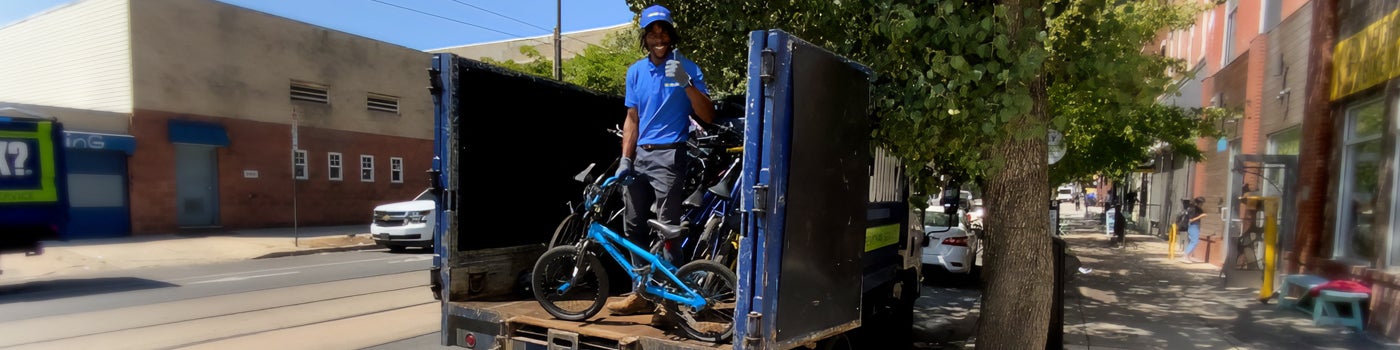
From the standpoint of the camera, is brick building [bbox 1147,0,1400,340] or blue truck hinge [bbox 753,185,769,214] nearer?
blue truck hinge [bbox 753,185,769,214]

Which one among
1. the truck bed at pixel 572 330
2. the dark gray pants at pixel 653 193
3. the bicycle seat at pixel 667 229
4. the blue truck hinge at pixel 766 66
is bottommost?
the truck bed at pixel 572 330

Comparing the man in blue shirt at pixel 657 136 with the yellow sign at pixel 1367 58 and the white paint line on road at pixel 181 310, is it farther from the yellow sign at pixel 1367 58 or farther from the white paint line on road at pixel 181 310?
the yellow sign at pixel 1367 58

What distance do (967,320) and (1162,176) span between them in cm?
1733

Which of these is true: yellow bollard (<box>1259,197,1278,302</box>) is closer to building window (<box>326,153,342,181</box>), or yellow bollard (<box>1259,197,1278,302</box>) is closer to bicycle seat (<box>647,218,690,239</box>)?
bicycle seat (<box>647,218,690,239</box>)

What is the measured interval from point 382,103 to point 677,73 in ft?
66.7

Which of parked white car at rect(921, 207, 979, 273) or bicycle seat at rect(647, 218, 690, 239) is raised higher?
bicycle seat at rect(647, 218, 690, 239)

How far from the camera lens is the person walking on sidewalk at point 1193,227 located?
15.0 meters

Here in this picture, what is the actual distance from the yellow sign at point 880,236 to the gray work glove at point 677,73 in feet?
4.58

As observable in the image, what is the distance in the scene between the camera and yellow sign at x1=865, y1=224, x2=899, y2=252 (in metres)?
4.51

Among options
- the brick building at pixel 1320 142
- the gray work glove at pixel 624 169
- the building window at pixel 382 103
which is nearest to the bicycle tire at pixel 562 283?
the gray work glove at pixel 624 169

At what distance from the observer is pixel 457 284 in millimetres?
4176

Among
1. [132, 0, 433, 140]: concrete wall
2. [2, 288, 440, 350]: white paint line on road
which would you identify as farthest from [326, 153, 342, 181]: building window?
[2, 288, 440, 350]: white paint line on road

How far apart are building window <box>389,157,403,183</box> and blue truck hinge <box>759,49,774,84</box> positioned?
21457 millimetres

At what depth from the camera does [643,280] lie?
3.93 meters
